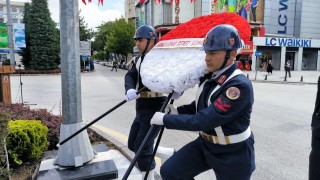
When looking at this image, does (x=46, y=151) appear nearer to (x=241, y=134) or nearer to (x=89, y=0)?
(x=89, y=0)

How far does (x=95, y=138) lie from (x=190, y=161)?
139 inches

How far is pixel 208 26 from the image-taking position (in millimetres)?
2838

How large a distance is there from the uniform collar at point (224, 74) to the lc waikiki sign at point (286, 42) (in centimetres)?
3633

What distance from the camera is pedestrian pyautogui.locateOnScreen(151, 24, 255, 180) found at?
2.08 meters

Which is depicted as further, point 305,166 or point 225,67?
point 305,166

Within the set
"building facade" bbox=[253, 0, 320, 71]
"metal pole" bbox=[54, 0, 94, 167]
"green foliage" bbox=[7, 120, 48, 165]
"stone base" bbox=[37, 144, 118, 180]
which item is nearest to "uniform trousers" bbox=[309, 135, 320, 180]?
"stone base" bbox=[37, 144, 118, 180]

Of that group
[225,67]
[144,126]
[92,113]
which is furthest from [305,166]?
[92,113]

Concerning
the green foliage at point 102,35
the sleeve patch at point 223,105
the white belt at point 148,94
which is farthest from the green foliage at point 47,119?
the green foliage at point 102,35

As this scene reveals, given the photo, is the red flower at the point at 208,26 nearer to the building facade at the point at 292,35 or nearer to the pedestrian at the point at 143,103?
the pedestrian at the point at 143,103

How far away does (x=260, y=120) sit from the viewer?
788 cm

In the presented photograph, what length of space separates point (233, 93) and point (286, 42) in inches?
1568

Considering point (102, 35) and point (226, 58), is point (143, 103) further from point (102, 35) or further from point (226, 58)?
point (102, 35)

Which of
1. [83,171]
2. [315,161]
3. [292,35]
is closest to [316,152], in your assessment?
[315,161]

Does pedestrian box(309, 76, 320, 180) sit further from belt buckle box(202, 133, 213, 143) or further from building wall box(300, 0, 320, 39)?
building wall box(300, 0, 320, 39)
